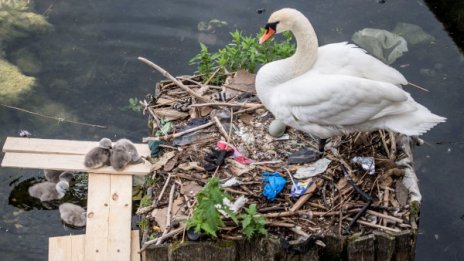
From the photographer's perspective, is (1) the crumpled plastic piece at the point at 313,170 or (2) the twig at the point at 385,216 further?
(1) the crumpled plastic piece at the point at 313,170

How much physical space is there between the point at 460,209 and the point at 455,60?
2.20m

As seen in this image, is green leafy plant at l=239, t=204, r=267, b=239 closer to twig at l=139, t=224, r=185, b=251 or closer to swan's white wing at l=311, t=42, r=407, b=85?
twig at l=139, t=224, r=185, b=251

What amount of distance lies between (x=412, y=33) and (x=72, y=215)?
463 cm

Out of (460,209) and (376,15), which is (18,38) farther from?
(460,209)

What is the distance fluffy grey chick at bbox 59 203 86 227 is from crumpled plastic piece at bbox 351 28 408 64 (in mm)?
3878

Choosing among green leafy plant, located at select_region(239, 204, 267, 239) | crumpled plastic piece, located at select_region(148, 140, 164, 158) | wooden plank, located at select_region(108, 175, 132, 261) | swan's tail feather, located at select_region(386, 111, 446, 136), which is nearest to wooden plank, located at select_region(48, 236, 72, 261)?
wooden plank, located at select_region(108, 175, 132, 261)

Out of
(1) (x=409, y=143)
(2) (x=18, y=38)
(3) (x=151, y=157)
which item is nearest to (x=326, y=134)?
(1) (x=409, y=143)

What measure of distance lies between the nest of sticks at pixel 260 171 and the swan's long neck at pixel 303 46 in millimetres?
753

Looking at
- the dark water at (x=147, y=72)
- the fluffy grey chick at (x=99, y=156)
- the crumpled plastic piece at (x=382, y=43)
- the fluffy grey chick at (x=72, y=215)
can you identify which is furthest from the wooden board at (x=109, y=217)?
the crumpled plastic piece at (x=382, y=43)

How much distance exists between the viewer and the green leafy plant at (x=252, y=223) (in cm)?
575

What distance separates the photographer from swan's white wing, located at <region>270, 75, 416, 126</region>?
6.04 m

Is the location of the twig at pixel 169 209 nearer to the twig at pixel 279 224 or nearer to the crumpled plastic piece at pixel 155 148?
the crumpled plastic piece at pixel 155 148

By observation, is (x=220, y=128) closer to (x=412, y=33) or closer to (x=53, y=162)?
(x=53, y=162)

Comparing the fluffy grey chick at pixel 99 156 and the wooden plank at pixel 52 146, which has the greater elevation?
the wooden plank at pixel 52 146
